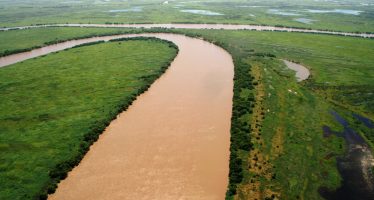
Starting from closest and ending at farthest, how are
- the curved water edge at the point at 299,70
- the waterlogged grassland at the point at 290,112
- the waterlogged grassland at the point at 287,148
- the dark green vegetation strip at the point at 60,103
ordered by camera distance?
the waterlogged grassland at the point at 287,148 → the waterlogged grassland at the point at 290,112 → the dark green vegetation strip at the point at 60,103 → the curved water edge at the point at 299,70

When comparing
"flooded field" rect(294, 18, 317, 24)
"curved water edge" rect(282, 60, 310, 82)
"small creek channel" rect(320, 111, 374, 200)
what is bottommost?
"small creek channel" rect(320, 111, 374, 200)

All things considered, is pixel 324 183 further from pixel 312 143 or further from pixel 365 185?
pixel 312 143

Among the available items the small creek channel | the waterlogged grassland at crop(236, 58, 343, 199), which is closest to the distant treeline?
the waterlogged grassland at crop(236, 58, 343, 199)

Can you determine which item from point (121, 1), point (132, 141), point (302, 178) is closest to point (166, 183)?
point (132, 141)

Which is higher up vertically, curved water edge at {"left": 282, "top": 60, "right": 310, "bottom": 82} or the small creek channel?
curved water edge at {"left": 282, "top": 60, "right": 310, "bottom": 82}

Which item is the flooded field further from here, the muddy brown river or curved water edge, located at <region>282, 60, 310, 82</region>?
the muddy brown river

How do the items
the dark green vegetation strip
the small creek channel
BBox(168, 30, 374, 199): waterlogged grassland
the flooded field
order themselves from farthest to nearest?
the flooded field
the dark green vegetation strip
BBox(168, 30, 374, 199): waterlogged grassland
the small creek channel

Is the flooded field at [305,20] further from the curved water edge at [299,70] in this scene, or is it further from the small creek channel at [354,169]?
the small creek channel at [354,169]

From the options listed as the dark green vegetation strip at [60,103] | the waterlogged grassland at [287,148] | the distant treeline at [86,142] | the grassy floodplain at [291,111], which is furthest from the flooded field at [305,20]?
the distant treeline at [86,142]
